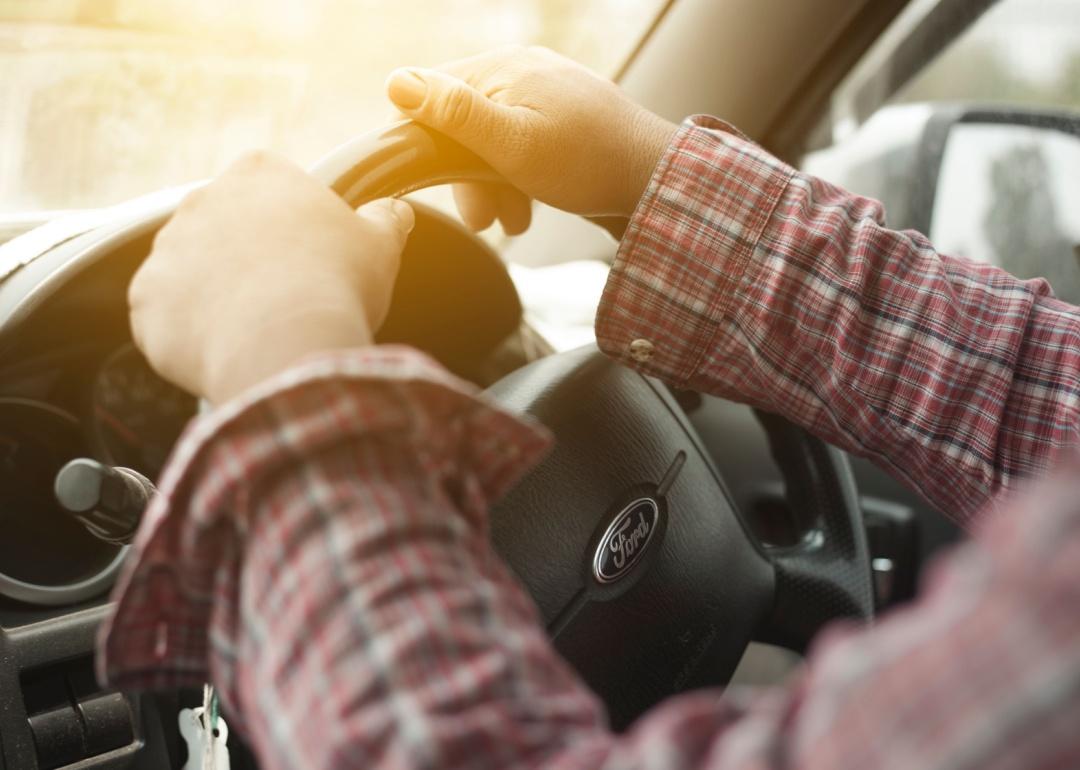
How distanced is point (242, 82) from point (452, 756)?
990mm

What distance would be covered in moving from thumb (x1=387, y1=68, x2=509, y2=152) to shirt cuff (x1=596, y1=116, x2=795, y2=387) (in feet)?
0.43

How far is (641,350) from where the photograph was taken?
0.81 meters

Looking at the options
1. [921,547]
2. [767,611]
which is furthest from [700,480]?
[921,547]

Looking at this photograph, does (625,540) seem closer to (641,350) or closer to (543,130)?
(641,350)

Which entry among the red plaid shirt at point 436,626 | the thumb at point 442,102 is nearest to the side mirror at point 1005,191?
the thumb at point 442,102

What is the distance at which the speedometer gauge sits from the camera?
3.16 feet

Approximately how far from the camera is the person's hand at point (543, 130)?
29.2 inches

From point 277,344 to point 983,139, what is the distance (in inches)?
48.5

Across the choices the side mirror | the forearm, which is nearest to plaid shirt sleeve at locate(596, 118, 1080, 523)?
the forearm

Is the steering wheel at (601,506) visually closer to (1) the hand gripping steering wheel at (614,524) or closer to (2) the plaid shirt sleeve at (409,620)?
(1) the hand gripping steering wheel at (614,524)

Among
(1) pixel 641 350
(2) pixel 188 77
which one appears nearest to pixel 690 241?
(1) pixel 641 350

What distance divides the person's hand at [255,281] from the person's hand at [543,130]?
0.54 feet

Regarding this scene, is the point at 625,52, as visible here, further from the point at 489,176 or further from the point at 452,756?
the point at 452,756

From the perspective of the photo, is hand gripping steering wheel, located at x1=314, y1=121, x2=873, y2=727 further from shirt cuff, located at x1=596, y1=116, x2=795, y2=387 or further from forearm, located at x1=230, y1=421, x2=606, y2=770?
forearm, located at x1=230, y1=421, x2=606, y2=770
